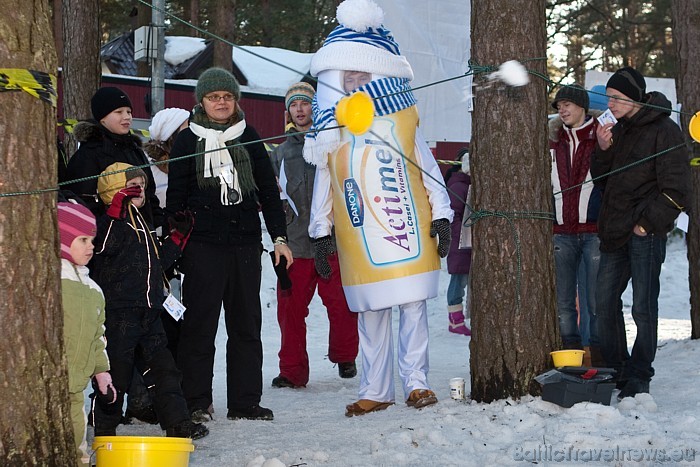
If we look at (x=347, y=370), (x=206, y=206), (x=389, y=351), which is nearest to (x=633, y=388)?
(x=389, y=351)

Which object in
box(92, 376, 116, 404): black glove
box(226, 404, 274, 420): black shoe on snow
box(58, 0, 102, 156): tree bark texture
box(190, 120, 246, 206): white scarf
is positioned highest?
box(58, 0, 102, 156): tree bark texture

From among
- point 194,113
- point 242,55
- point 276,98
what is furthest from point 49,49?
point 242,55

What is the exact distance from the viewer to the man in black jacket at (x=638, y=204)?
525 centimetres

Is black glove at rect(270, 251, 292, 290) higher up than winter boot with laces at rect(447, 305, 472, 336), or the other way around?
black glove at rect(270, 251, 292, 290)

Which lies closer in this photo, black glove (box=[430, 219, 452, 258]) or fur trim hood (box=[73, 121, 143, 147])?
fur trim hood (box=[73, 121, 143, 147])

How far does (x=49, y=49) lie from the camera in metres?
3.26

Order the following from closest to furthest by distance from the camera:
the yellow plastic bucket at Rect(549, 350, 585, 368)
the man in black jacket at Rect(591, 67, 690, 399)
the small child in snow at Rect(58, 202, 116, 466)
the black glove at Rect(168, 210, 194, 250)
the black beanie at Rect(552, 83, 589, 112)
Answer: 1. the small child in snow at Rect(58, 202, 116, 466)
2. the yellow plastic bucket at Rect(549, 350, 585, 368)
3. the black glove at Rect(168, 210, 194, 250)
4. the man in black jacket at Rect(591, 67, 690, 399)
5. the black beanie at Rect(552, 83, 589, 112)

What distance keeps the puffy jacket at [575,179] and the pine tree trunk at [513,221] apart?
1.51 metres

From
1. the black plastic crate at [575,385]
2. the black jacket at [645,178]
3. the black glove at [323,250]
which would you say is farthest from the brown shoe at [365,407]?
the black jacket at [645,178]

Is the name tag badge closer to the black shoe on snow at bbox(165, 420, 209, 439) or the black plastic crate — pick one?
the black shoe on snow at bbox(165, 420, 209, 439)

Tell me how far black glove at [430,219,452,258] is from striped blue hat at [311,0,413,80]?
33.5 inches

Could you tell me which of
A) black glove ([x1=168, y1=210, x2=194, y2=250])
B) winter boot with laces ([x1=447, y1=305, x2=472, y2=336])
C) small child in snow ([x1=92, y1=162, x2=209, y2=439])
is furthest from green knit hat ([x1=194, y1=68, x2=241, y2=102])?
winter boot with laces ([x1=447, y1=305, x2=472, y2=336])

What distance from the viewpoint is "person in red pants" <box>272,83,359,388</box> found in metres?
6.78

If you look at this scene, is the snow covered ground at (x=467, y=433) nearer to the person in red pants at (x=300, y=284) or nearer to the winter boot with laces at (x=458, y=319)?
the person in red pants at (x=300, y=284)
